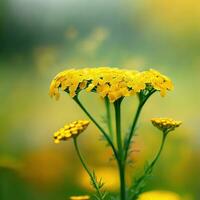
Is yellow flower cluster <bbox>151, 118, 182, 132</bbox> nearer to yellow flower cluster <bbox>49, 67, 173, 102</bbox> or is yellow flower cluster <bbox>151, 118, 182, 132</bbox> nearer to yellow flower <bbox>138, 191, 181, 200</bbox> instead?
yellow flower cluster <bbox>49, 67, 173, 102</bbox>

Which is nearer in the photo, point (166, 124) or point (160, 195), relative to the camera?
point (166, 124)

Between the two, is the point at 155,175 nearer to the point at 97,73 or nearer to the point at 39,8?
the point at 97,73

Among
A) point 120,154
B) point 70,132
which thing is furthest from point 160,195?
point 70,132

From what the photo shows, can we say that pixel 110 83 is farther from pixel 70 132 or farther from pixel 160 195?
pixel 160 195

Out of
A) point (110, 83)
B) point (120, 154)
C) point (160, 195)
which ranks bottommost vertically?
point (160, 195)

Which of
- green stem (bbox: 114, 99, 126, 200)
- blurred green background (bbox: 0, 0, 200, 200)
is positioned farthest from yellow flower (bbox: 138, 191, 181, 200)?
green stem (bbox: 114, 99, 126, 200)

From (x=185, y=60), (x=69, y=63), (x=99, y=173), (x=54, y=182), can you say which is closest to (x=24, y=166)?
(x=54, y=182)
